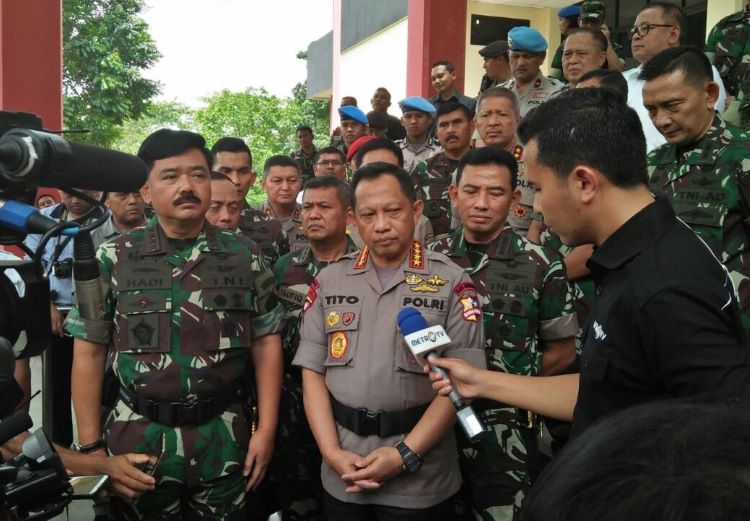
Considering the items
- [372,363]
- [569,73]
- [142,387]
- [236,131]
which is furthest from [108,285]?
[236,131]

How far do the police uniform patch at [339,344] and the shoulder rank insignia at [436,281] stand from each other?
14.2 inches

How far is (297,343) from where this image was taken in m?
3.26

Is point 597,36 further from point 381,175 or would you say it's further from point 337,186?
point 381,175

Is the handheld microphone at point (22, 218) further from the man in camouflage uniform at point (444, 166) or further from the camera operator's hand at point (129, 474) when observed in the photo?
the man in camouflage uniform at point (444, 166)

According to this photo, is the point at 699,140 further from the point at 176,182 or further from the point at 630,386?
the point at 176,182

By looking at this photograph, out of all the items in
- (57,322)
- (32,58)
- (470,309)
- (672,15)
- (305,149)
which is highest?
(32,58)

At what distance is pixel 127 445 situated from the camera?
8.00ft

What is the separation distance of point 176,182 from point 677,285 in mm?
1877

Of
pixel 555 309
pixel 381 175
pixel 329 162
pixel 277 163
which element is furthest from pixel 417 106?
pixel 555 309

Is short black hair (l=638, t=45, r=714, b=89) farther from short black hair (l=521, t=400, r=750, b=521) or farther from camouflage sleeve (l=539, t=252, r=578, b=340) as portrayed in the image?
short black hair (l=521, t=400, r=750, b=521)

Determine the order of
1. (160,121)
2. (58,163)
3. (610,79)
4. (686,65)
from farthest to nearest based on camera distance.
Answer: (160,121) → (610,79) → (686,65) → (58,163)

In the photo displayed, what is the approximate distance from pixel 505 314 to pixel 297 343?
1.00 m

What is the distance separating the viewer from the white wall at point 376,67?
14.5m

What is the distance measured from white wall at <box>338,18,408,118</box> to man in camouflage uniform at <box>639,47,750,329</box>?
33.8 ft
